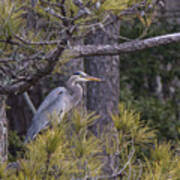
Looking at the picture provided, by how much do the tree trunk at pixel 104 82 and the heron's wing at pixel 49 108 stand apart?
0.28 metres

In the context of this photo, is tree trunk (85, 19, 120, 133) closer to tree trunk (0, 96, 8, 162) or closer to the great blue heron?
the great blue heron

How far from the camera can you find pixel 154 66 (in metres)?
4.52

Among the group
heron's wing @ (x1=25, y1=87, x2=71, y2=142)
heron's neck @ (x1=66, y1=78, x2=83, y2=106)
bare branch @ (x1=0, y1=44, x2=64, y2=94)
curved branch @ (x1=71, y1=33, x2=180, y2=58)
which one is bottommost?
heron's wing @ (x1=25, y1=87, x2=71, y2=142)

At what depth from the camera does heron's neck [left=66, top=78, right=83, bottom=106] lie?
289 cm

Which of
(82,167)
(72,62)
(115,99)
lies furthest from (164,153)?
(115,99)

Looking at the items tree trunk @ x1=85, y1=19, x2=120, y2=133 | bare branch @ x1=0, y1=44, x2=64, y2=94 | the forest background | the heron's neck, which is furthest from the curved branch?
tree trunk @ x1=85, y1=19, x2=120, y2=133

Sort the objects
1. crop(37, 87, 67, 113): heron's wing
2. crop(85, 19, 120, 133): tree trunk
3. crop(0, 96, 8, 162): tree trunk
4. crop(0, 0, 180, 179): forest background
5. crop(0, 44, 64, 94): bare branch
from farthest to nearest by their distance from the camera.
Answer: crop(85, 19, 120, 133): tree trunk, crop(37, 87, 67, 113): heron's wing, crop(0, 96, 8, 162): tree trunk, crop(0, 44, 64, 94): bare branch, crop(0, 0, 180, 179): forest background

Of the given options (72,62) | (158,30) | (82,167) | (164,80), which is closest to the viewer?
(82,167)

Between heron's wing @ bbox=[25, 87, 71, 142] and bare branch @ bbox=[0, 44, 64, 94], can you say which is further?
heron's wing @ bbox=[25, 87, 71, 142]

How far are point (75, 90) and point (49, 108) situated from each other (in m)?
0.26

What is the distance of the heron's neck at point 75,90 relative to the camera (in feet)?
9.48

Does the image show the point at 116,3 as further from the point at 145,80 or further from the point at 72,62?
the point at 145,80

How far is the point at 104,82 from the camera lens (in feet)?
10.3

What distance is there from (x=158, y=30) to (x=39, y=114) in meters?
2.15
